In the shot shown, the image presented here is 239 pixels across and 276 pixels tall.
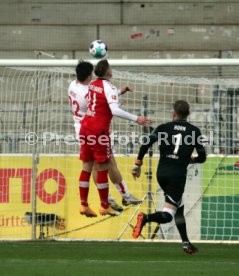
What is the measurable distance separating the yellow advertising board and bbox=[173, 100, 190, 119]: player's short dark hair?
380cm

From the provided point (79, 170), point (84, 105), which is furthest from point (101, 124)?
point (79, 170)

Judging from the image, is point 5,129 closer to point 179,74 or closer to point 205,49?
point 179,74

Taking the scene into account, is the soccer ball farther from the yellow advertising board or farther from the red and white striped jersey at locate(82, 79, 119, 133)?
the yellow advertising board

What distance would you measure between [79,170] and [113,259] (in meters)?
4.34

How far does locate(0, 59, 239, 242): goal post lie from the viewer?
546 inches

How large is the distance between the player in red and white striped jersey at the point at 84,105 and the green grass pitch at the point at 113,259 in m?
0.71

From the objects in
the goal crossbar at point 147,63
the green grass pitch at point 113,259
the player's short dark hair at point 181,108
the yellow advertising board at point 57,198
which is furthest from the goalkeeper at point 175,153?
the yellow advertising board at point 57,198

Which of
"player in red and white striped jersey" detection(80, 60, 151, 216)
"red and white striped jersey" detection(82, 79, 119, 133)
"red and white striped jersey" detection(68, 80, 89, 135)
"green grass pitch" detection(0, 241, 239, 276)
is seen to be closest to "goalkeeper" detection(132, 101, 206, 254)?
"green grass pitch" detection(0, 241, 239, 276)

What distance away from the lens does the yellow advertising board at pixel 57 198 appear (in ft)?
45.9

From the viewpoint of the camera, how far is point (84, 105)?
38.8 feet

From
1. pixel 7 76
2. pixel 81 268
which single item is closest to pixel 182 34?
pixel 7 76

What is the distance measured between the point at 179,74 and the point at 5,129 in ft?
10.7

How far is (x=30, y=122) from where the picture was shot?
47.2 ft

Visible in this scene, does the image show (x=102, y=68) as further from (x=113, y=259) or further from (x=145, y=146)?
(x=113, y=259)
